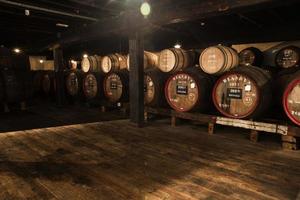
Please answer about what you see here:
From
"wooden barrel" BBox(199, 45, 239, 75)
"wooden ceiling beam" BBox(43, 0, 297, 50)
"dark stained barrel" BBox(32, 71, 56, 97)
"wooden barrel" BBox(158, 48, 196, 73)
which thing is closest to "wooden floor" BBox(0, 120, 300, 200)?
"wooden barrel" BBox(199, 45, 239, 75)

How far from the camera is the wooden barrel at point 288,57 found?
6.01m

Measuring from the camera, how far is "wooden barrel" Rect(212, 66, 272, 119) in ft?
13.6

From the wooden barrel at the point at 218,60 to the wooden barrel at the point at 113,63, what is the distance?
3051 mm

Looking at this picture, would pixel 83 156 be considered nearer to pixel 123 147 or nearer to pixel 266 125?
pixel 123 147

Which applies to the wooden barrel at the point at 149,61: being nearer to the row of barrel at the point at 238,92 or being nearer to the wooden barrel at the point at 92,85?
the row of barrel at the point at 238,92

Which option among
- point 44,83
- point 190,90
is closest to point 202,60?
point 190,90

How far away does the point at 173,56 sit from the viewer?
5.62 m

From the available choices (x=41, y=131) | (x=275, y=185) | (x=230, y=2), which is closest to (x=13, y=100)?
(x=41, y=131)

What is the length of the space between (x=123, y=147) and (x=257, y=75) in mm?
2596

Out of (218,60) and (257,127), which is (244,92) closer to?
(257,127)

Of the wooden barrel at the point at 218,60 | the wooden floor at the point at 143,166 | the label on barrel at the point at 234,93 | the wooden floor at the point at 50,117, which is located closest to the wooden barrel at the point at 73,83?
the wooden floor at the point at 50,117

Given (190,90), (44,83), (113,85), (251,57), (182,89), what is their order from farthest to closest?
(44,83), (113,85), (251,57), (182,89), (190,90)

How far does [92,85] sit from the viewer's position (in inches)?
300

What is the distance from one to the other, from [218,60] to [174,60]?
114 centimetres
